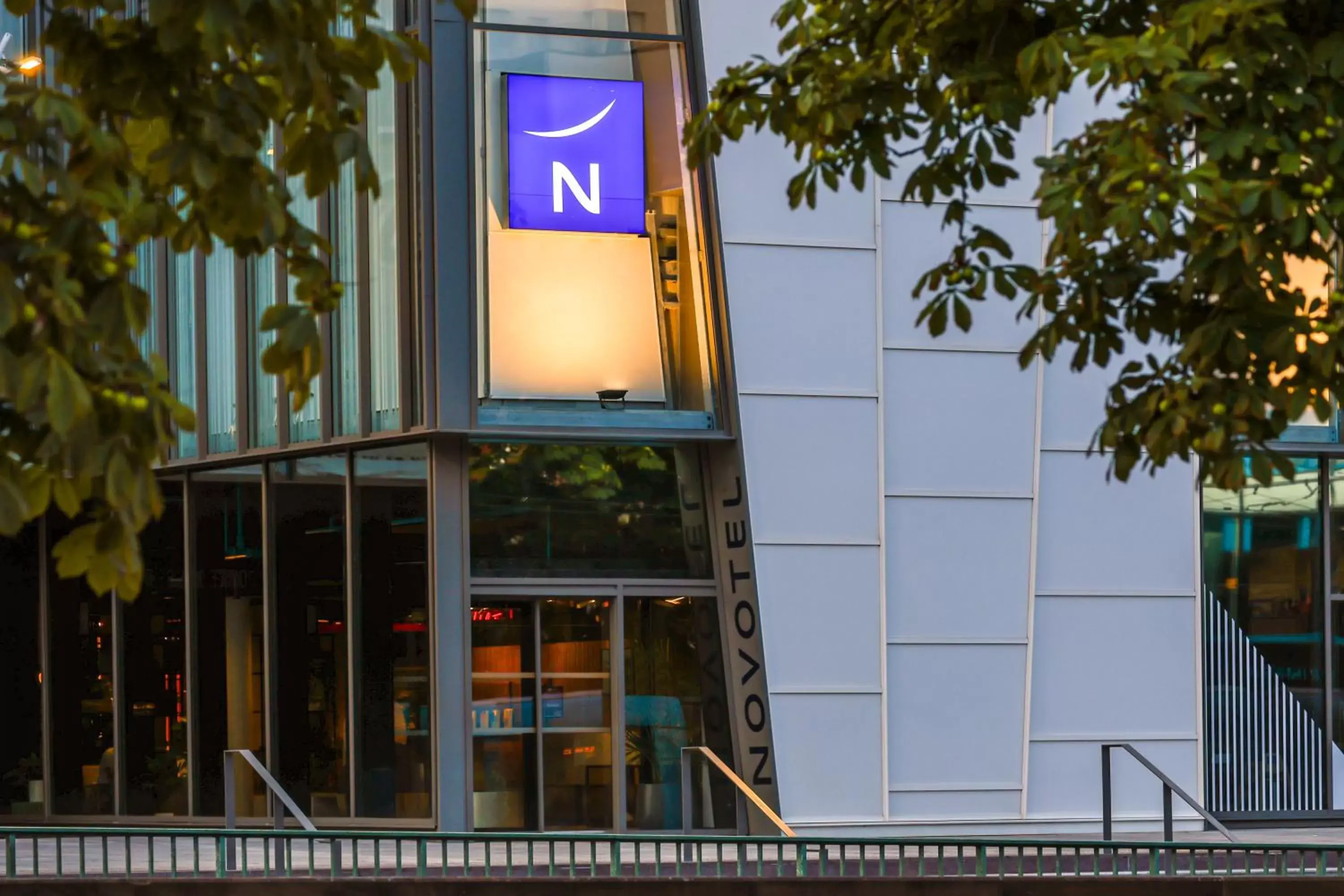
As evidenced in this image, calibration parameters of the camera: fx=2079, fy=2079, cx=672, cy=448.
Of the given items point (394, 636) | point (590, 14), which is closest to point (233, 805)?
point (394, 636)

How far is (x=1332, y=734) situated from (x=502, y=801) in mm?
6960

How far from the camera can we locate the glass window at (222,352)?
16891mm

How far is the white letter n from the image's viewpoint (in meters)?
15.3

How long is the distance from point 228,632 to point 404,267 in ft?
12.3

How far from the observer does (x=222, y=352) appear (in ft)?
56.1

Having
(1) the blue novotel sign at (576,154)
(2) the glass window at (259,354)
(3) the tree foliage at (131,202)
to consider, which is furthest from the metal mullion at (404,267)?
(3) the tree foliage at (131,202)

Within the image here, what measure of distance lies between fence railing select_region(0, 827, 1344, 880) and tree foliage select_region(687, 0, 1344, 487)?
3.71 meters

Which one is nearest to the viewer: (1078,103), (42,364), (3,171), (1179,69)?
(42,364)

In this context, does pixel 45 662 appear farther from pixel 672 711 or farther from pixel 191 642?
pixel 672 711

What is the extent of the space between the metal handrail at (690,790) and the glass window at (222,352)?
4753 millimetres

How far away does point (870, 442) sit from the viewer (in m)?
15.7

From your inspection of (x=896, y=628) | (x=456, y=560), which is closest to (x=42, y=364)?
(x=456, y=560)

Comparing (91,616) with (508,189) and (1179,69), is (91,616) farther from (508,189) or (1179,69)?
(1179,69)

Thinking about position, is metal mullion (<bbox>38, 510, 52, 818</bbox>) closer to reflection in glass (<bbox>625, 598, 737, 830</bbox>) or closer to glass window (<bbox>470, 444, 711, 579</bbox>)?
glass window (<bbox>470, 444, 711, 579</bbox>)
